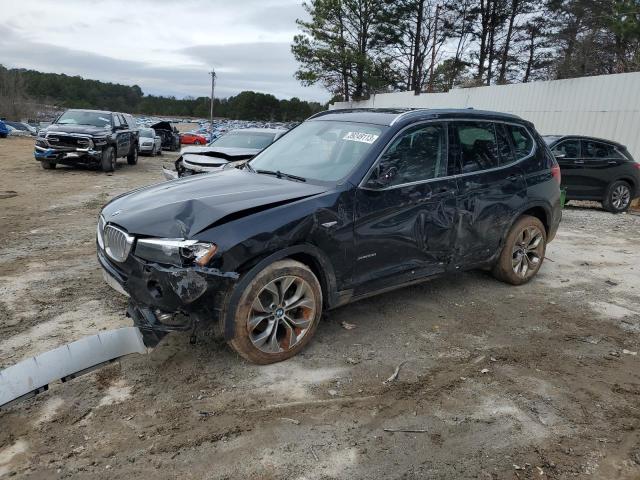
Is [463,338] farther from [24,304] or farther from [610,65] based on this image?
[610,65]

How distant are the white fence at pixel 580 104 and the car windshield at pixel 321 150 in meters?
11.8

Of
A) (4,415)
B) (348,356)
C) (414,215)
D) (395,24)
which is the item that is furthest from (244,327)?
(395,24)

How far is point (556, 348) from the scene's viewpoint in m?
4.25

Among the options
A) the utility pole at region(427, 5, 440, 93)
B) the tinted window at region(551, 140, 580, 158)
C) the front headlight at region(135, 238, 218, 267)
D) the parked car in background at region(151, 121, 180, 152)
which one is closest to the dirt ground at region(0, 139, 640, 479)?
the front headlight at region(135, 238, 218, 267)

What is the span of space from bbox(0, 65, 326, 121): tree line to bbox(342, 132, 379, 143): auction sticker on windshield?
8213 cm

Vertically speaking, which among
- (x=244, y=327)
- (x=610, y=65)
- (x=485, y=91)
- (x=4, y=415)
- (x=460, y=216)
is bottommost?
(x=4, y=415)

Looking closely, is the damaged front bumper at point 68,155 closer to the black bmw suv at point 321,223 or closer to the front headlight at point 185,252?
the black bmw suv at point 321,223

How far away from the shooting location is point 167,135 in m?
31.0

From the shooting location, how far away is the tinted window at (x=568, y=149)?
10961 mm

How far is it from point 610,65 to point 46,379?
25871 millimetres

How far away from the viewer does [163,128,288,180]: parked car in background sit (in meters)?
9.41

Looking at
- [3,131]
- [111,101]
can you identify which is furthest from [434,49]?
[111,101]

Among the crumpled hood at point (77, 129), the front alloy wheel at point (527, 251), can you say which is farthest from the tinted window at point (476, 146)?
the crumpled hood at point (77, 129)

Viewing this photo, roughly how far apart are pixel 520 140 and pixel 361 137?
83.1 inches
